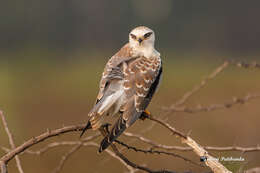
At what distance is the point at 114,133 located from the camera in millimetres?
4090

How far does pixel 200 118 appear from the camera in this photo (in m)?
16.7

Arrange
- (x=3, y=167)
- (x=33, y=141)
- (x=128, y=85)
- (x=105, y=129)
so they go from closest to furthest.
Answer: (x=3, y=167) → (x=33, y=141) → (x=105, y=129) → (x=128, y=85)

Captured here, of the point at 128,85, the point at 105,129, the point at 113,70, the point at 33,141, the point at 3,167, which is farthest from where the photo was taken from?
the point at 113,70

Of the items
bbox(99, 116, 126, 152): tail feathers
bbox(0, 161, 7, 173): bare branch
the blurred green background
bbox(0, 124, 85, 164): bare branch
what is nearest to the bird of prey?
bbox(99, 116, 126, 152): tail feathers

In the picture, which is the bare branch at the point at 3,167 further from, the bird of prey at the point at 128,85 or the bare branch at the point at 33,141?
the bird of prey at the point at 128,85

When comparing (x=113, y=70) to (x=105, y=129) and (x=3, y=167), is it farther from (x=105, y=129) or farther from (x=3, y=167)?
(x=3, y=167)

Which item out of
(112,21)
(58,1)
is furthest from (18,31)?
(112,21)

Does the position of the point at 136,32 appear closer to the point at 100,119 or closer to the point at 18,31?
the point at 100,119

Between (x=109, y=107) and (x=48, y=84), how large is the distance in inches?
728

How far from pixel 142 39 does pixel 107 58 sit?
73.9 ft

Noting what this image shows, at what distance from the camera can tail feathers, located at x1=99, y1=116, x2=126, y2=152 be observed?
3.89 metres

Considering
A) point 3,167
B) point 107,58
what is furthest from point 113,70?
point 107,58

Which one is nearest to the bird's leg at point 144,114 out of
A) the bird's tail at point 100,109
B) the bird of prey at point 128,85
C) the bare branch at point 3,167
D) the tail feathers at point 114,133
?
the bird of prey at point 128,85

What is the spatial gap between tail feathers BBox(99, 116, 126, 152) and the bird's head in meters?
1.23
